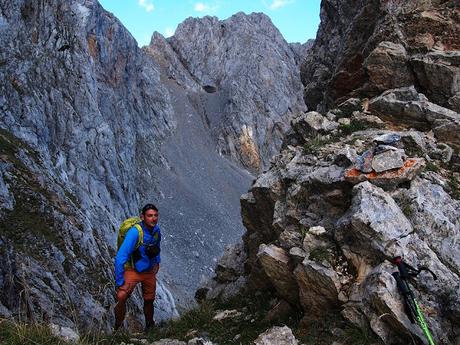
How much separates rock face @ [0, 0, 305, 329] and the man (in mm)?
814

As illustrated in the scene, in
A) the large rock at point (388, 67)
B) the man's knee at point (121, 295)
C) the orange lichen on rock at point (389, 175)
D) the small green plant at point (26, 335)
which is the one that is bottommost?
the man's knee at point (121, 295)

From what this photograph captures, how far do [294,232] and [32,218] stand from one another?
13336 mm

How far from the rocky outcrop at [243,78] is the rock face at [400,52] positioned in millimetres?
60240

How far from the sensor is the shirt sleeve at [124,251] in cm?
847

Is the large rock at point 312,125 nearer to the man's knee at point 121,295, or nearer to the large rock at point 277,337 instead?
the large rock at point 277,337

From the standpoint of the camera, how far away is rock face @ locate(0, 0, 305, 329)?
1698cm

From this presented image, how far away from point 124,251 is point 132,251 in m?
0.21

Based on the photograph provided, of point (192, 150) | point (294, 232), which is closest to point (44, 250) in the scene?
point (294, 232)

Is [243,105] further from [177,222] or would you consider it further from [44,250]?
[44,250]

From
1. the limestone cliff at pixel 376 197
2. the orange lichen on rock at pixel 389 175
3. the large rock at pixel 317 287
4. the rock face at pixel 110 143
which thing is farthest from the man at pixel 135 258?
the orange lichen on rock at pixel 389 175

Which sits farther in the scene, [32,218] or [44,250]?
[32,218]

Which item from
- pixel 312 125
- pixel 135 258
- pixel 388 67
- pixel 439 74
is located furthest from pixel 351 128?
pixel 135 258

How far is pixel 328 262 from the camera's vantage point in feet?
24.3

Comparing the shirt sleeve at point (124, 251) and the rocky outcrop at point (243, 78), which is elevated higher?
the rocky outcrop at point (243, 78)
